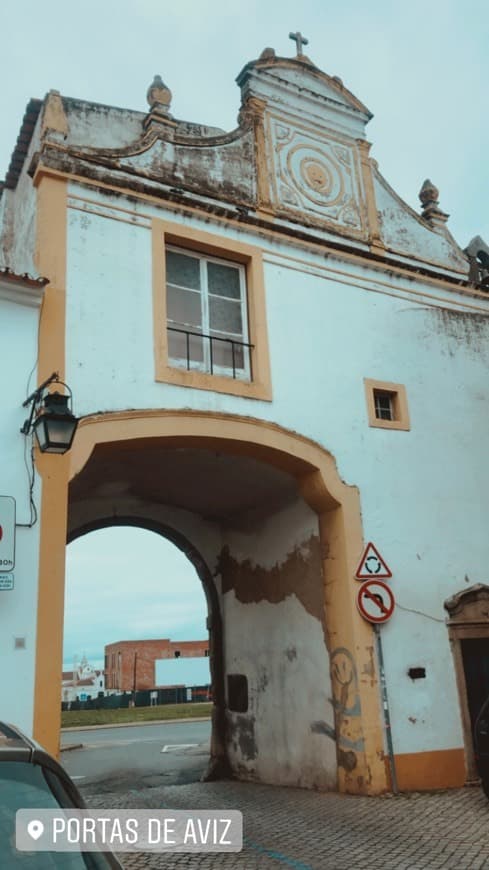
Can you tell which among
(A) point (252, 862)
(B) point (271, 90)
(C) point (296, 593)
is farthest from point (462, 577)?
(B) point (271, 90)

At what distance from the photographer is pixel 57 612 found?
22.7 feet

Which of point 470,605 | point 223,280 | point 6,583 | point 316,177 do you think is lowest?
point 470,605

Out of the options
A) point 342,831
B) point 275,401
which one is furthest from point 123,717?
point 342,831

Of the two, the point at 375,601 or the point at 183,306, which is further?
the point at 183,306

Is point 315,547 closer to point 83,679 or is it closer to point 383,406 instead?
point 383,406

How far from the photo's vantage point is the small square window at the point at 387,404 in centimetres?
1008

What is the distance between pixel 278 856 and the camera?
234 inches

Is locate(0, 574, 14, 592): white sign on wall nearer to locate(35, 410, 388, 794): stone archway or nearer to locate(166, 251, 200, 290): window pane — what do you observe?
locate(35, 410, 388, 794): stone archway

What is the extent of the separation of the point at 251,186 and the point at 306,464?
4.01m

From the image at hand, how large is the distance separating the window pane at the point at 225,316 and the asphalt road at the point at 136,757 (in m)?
6.60

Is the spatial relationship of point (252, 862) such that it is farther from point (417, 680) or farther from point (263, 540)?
point (263, 540)

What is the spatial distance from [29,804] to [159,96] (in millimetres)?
9513

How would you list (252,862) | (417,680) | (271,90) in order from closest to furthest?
(252,862) < (417,680) < (271,90)

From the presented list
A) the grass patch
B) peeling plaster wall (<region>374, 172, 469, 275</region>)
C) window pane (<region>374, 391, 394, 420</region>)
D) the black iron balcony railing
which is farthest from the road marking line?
peeling plaster wall (<region>374, 172, 469, 275</region>)
